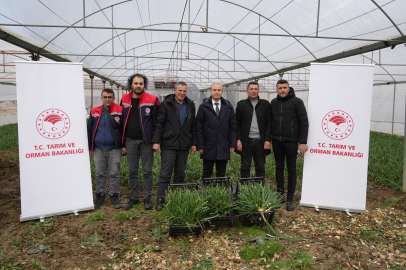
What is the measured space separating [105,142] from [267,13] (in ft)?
19.9

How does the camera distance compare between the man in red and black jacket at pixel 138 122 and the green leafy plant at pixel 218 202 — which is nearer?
the green leafy plant at pixel 218 202

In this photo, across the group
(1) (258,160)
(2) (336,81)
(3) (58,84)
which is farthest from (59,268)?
(2) (336,81)

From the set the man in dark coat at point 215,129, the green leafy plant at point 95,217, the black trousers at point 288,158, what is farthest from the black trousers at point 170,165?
the black trousers at point 288,158

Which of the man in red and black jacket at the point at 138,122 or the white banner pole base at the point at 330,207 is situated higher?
the man in red and black jacket at the point at 138,122

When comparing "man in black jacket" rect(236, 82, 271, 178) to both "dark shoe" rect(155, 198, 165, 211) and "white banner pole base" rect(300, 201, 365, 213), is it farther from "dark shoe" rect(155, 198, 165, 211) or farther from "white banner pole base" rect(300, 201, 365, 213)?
"dark shoe" rect(155, 198, 165, 211)

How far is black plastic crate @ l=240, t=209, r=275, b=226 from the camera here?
2941 millimetres

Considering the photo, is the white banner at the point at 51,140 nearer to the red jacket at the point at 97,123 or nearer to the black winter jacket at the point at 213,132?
the red jacket at the point at 97,123

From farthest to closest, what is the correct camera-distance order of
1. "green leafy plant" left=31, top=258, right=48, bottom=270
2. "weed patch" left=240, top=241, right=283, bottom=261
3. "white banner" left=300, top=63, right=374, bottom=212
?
"white banner" left=300, top=63, right=374, bottom=212, "weed patch" left=240, top=241, right=283, bottom=261, "green leafy plant" left=31, top=258, right=48, bottom=270

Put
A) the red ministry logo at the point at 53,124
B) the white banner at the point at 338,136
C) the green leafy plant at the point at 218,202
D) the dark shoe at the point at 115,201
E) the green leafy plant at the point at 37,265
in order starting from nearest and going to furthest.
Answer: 1. the green leafy plant at the point at 37,265
2. the green leafy plant at the point at 218,202
3. the red ministry logo at the point at 53,124
4. the white banner at the point at 338,136
5. the dark shoe at the point at 115,201

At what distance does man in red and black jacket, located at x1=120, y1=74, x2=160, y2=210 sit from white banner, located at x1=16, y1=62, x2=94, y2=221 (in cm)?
56

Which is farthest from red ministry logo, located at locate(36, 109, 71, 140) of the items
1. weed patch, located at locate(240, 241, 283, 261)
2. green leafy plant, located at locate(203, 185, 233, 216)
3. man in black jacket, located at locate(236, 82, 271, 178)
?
weed patch, located at locate(240, 241, 283, 261)

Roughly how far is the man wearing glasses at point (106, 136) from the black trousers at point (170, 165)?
609 mm

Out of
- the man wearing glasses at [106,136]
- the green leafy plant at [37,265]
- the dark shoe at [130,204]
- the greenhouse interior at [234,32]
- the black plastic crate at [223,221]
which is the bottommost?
the green leafy plant at [37,265]

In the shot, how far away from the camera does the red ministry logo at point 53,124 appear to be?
329 centimetres
